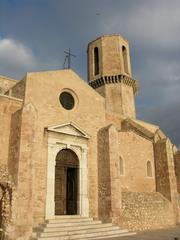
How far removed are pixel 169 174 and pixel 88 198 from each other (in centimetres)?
652

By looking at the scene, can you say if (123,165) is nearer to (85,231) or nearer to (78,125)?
(78,125)

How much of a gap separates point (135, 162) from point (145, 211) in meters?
3.26

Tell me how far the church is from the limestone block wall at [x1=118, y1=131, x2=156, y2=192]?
0.06 meters

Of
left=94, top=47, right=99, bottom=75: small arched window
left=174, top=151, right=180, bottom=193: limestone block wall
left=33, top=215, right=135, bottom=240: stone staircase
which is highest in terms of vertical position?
left=94, top=47, right=99, bottom=75: small arched window

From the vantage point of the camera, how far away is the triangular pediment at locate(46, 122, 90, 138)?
1286 centimetres

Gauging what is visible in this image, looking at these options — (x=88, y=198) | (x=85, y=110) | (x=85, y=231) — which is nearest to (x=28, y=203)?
(x=85, y=231)

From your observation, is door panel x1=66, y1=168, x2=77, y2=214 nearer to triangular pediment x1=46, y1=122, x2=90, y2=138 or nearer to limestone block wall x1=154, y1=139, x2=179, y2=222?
triangular pediment x1=46, y1=122, x2=90, y2=138

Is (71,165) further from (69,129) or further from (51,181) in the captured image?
(69,129)

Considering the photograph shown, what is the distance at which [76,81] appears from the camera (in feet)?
49.1

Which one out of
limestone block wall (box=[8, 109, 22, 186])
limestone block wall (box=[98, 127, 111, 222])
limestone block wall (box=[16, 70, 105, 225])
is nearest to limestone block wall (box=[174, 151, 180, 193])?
limestone block wall (box=[16, 70, 105, 225])

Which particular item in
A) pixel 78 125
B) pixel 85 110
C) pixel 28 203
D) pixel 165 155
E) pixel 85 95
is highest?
pixel 85 95

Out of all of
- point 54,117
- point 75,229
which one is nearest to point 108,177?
point 75,229

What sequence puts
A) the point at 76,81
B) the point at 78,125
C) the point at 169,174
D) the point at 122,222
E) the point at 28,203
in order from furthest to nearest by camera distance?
the point at 169,174 < the point at 76,81 < the point at 78,125 < the point at 122,222 < the point at 28,203

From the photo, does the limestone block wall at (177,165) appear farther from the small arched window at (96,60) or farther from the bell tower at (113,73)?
the small arched window at (96,60)
